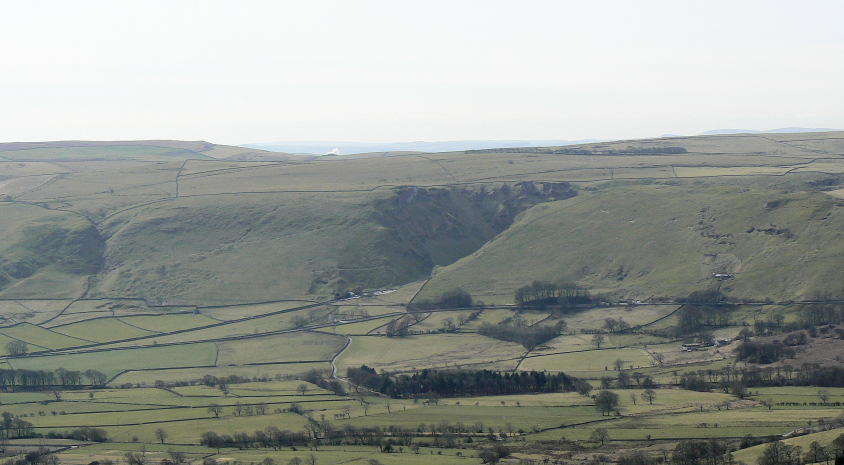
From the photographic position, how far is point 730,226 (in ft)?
614

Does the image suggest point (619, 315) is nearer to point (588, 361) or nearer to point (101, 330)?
point (588, 361)

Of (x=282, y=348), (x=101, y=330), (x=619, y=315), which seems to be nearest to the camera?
(x=282, y=348)

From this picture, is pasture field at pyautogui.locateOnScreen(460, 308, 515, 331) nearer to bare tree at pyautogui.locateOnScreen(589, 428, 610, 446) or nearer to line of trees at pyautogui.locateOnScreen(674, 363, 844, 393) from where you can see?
line of trees at pyautogui.locateOnScreen(674, 363, 844, 393)

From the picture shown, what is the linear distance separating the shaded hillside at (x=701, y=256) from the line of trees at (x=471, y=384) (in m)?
48.6

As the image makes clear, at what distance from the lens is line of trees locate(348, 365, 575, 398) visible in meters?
126

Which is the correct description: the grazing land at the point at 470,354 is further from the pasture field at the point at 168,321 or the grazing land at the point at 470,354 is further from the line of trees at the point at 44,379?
the pasture field at the point at 168,321

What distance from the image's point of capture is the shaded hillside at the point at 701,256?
16550 centimetres

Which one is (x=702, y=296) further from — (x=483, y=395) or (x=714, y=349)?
(x=483, y=395)

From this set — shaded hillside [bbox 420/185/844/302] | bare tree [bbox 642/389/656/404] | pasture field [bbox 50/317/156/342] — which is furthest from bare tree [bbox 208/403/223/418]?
Answer: shaded hillside [bbox 420/185/844/302]

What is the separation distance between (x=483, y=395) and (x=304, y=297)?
6791cm

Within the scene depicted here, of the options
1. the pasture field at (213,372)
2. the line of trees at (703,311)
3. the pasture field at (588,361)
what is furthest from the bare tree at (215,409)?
the line of trees at (703,311)

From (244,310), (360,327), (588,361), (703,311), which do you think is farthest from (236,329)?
(703,311)

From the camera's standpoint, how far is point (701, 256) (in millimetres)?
179375

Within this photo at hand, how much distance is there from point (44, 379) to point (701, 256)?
352ft
